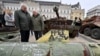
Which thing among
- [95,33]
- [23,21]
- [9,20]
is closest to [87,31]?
[95,33]

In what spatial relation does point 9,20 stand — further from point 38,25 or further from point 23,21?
point 23,21

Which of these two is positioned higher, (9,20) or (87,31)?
(9,20)

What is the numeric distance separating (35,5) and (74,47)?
83989 mm

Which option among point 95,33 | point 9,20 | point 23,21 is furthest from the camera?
point 95,33

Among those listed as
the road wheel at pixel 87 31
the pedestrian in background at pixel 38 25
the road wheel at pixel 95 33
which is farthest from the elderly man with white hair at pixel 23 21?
the road wheel at pixel 87 31

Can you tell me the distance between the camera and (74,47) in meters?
3.62

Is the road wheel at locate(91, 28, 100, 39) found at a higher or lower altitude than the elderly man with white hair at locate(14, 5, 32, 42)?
lower

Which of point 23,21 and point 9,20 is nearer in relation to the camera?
point 23,21

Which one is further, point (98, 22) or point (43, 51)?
point (98, 22)

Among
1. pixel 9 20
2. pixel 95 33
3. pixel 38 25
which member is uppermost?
pixel 9 20

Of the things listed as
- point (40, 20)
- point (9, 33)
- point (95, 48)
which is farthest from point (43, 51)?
point (40, 20)

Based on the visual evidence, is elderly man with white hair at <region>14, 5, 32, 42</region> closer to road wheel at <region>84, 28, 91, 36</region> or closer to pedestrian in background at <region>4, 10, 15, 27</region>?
pedestrian in background at <region>4, 10, 15, 27</region>

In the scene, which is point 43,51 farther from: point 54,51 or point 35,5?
point 35,5

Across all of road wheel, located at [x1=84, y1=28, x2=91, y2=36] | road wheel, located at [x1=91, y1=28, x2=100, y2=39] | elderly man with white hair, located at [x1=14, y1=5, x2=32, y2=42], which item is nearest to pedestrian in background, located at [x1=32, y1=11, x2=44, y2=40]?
elderly man with white hair, located at [x1=14, y1=5, x2=32, y2=42]
